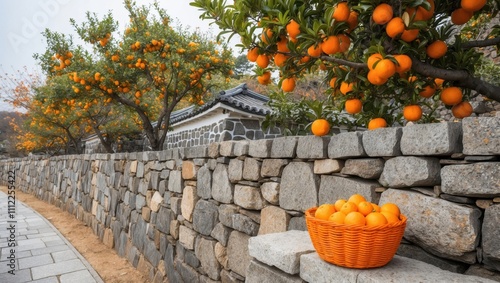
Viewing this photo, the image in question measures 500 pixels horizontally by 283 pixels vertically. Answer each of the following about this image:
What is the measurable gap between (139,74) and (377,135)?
5.43 meters

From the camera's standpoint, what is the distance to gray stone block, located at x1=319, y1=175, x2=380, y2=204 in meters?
1.66

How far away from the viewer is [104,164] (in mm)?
6340

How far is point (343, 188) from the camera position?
181cm

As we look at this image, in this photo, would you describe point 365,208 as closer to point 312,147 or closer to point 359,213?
point 359,213

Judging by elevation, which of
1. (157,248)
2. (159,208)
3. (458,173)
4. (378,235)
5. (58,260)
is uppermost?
(458,173)

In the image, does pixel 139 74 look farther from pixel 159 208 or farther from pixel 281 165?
pixel 281 165

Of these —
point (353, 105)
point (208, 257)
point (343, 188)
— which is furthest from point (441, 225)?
point (208, 257)

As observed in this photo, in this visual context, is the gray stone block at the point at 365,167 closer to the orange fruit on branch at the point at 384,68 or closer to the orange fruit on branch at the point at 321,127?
the orange fruit on branch at the point at 321,127

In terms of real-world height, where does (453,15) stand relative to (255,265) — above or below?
above

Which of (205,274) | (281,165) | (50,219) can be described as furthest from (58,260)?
(281,165)

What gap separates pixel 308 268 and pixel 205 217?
1893 millimetres

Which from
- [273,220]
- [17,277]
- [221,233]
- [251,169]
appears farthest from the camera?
[17,277]

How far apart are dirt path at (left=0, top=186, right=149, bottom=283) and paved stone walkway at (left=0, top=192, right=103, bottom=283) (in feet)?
0.50

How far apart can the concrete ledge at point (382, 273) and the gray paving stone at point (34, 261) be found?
4833 millimetres
